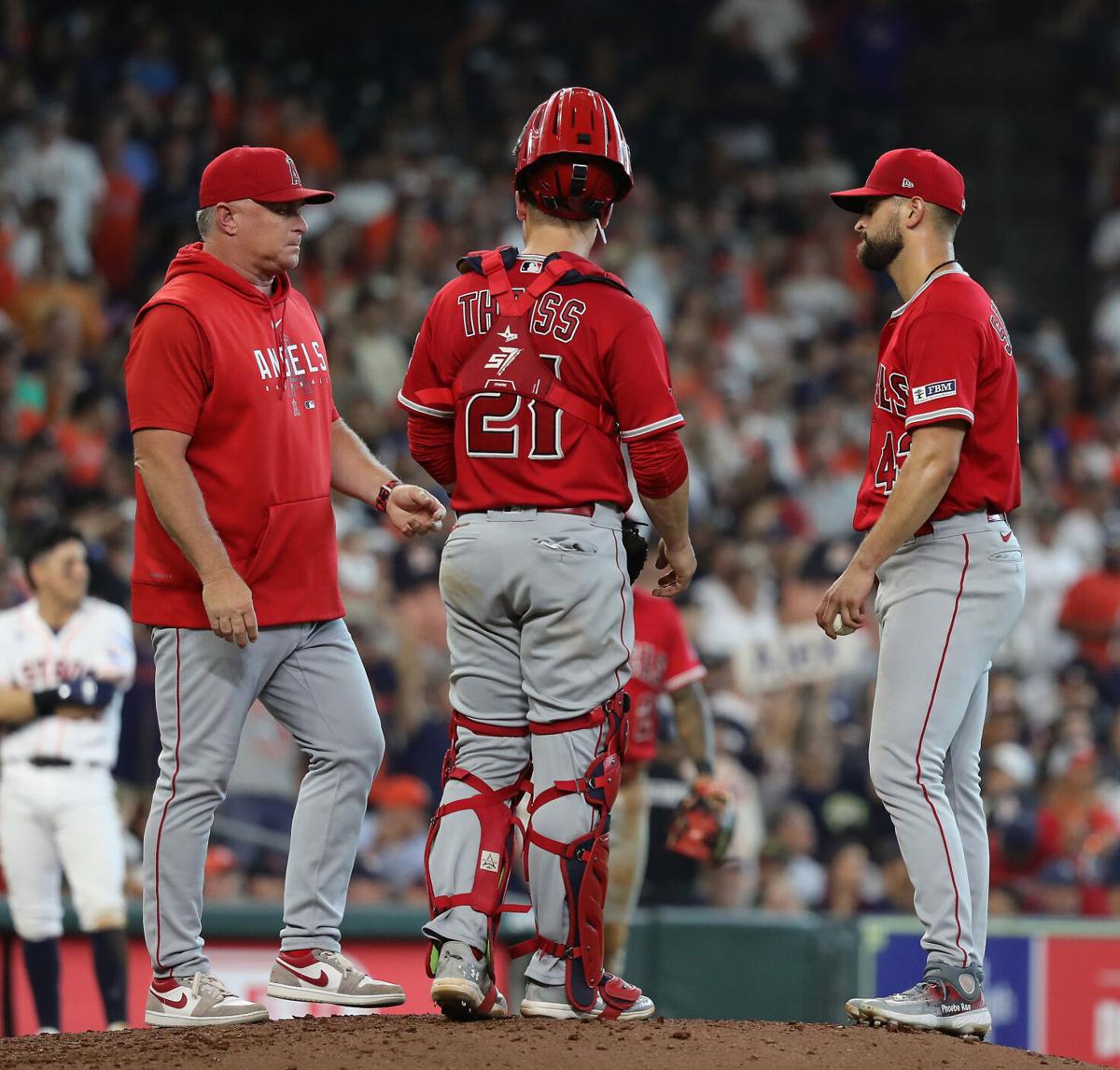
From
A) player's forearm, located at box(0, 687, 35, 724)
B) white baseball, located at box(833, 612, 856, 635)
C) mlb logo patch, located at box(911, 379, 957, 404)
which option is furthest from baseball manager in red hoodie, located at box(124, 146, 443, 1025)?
player's forearm, located at box(0, 687, 35, 724)

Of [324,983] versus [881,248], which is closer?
[324,983]

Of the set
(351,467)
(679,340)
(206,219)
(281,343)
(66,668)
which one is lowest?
(66,668)

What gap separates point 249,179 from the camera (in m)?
5.02

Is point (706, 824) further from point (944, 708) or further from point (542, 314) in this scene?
point (542, 314)

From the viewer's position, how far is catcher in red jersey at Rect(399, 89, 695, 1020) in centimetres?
479

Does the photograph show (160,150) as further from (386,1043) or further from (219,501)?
(386,1043)

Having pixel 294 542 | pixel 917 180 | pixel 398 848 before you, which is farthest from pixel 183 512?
pixel 398 848

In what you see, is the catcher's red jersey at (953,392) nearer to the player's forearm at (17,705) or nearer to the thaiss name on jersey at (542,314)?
the thaiss name on jersey at (542,314)

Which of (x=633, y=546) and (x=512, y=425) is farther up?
(x=512, y=425)

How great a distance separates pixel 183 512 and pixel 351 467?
2.45 feet

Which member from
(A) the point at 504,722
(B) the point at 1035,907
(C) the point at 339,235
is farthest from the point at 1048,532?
(A) the point at 504,722

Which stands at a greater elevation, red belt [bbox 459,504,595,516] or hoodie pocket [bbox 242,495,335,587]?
red belt [bbox 459,504,595,516]

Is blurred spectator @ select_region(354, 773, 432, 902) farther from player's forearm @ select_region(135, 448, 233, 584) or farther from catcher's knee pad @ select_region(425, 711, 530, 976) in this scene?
player's forearm @ select_region(135, 448, 233, 584)

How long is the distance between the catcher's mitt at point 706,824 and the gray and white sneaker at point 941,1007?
1.84m
